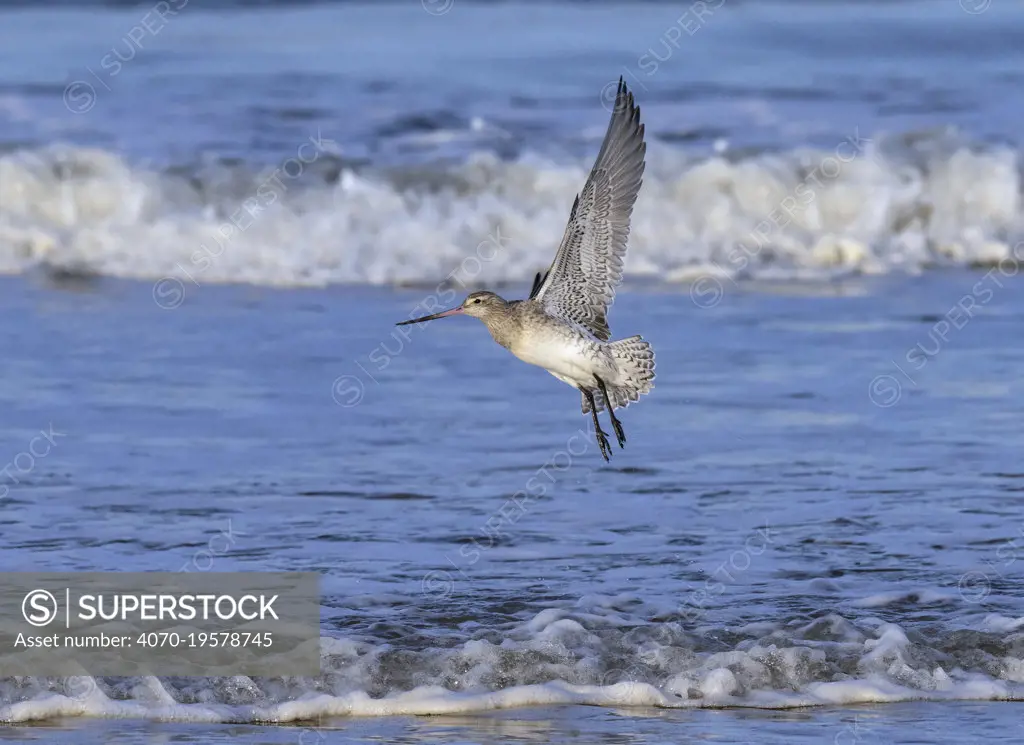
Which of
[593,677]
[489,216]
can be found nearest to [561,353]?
[593,677]

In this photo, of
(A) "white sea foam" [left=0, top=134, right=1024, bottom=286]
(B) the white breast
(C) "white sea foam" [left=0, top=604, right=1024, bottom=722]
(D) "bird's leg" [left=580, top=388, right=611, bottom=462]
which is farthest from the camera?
(A) "white sea foam" [left=0, top=134, right=1024, bottom=286]

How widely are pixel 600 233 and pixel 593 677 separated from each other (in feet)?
6.39

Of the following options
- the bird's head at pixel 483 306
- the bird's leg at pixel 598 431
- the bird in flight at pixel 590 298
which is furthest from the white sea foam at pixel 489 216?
the bird's head at pixel 483 306

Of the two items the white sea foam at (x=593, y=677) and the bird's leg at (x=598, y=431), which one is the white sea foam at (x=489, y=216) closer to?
the bird's leg at (x=598, y=431)

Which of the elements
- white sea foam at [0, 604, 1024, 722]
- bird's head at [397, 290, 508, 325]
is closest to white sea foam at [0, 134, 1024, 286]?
bird's head at [397, 290, 508, 325]

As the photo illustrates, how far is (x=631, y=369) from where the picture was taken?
741cm

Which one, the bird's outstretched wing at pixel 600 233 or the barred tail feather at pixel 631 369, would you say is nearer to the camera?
the bird's outstretched wing at pixel 600 233

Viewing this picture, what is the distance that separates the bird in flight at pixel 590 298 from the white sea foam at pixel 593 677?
1.22 meters

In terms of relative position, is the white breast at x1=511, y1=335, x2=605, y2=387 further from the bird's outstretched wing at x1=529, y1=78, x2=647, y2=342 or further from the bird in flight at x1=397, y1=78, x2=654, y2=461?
the bird's outstretched wing at x1=529, y1=78, x2=647, y2=342

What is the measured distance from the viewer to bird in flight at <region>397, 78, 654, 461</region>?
7.11 meters

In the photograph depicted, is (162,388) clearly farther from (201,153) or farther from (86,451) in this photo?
(201,153)

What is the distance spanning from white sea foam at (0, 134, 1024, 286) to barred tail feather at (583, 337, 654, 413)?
500 cm

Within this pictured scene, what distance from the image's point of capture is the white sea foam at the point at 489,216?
13102 mm

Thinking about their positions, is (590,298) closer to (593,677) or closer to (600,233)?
(600,233)
